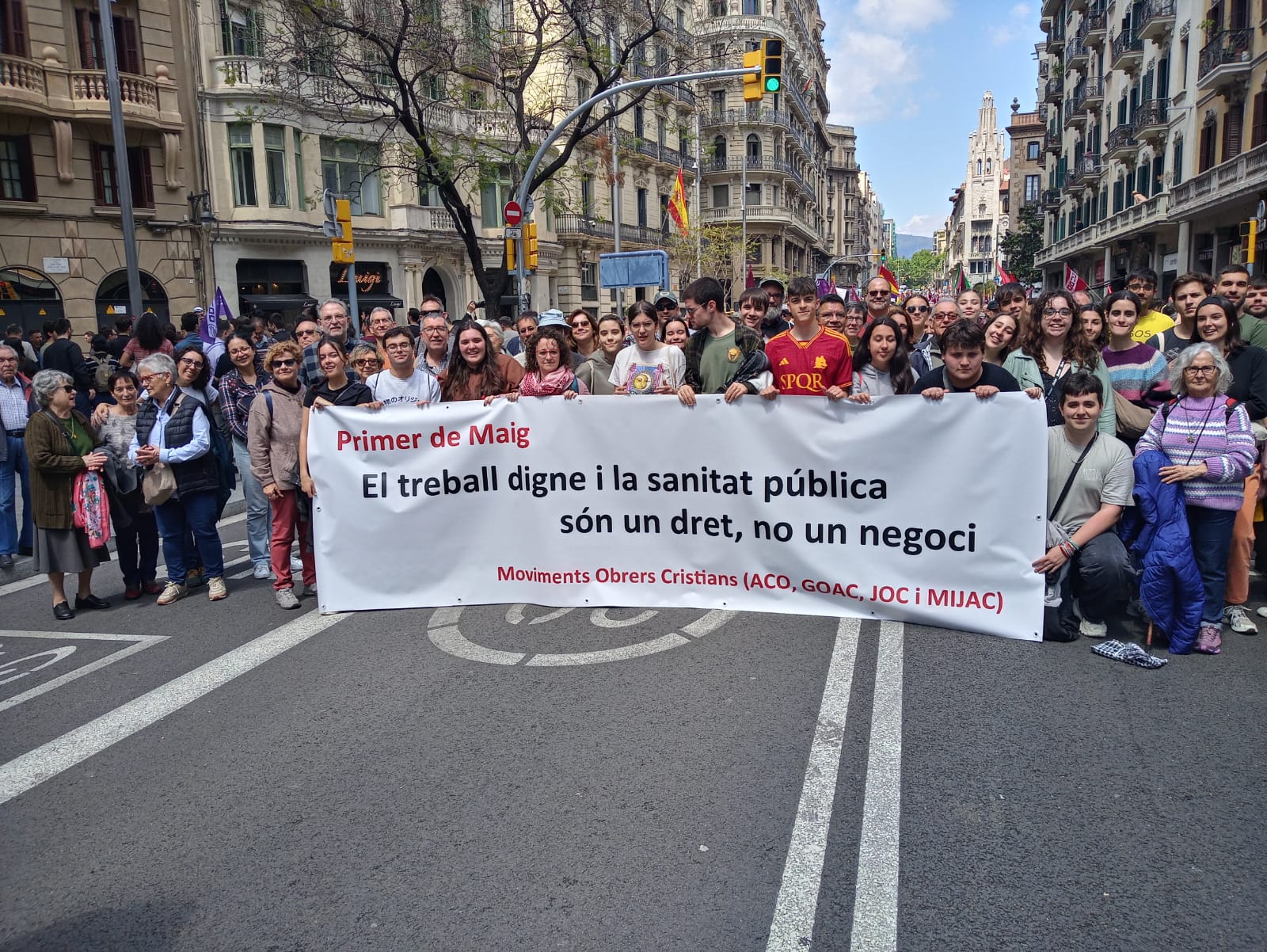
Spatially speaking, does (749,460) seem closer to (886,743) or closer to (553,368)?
(553,368)

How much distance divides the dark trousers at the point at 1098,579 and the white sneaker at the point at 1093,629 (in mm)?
23

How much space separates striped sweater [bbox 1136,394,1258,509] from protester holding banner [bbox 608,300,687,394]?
297 cm

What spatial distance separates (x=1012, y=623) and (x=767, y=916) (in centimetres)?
295

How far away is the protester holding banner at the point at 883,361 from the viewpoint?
6.16 metres

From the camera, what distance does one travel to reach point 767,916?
3.01 m

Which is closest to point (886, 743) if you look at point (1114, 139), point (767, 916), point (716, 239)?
point (767, 916)

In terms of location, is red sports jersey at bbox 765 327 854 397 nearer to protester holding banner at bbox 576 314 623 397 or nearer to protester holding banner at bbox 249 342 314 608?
protester holding banner at bbox 576 314 623 397

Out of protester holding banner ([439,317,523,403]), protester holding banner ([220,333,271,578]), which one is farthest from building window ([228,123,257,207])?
protester holding banner ([439,317,523,403])

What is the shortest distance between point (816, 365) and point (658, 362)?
1128 millimetres

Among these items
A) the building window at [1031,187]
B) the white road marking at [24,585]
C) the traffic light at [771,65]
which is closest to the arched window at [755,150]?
the building window at [1031,187]

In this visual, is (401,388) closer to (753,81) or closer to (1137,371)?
(1137,371)

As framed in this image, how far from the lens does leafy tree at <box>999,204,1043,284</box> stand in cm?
6750

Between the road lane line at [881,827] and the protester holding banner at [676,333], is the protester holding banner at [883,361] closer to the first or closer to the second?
the protester holding banner at [676,333]

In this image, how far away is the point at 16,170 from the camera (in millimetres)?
21969
